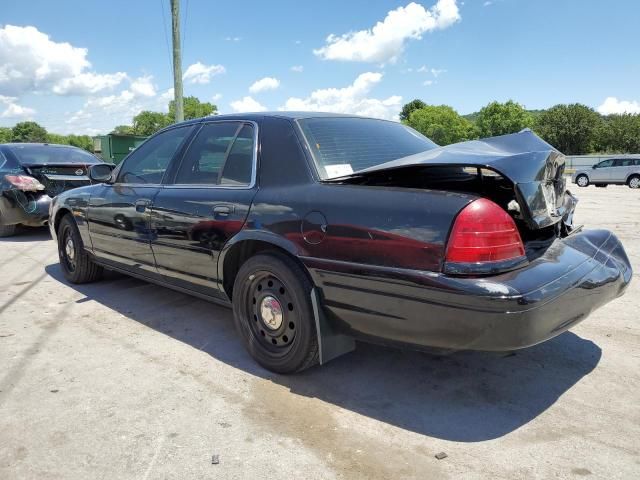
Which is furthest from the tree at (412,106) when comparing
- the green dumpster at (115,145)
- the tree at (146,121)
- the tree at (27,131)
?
the green dumpster at (115,145)

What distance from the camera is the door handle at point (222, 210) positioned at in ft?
10.6

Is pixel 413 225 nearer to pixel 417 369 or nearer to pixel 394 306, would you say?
pixel 394 306

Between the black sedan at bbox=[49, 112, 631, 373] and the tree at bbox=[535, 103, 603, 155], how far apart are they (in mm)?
73426

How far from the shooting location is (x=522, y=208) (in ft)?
8.11

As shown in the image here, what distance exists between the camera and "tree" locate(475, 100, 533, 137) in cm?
7694

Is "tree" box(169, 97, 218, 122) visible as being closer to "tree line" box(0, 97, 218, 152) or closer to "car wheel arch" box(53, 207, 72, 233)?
"tree line" box(0, 97, 218, 152)

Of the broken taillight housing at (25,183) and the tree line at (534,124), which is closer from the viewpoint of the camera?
the broken taillight housing at (25,183)

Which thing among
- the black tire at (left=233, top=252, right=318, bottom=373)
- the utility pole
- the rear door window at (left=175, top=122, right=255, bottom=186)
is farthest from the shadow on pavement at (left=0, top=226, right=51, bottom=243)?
the black tire at (left=233, top=252, right=318, bottom=373)

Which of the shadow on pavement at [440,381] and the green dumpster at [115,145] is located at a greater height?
the green dumpster at [115,145]

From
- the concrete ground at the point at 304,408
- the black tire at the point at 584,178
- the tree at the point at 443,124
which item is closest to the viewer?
the concrete ground at the point at 304,408

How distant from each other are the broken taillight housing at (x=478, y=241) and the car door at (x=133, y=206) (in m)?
2.47

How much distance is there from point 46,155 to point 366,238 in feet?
24.8

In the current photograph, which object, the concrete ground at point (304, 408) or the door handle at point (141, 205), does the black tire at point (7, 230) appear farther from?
the door handle at point (141, 205)

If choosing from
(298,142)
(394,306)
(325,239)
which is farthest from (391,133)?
(394,306)
